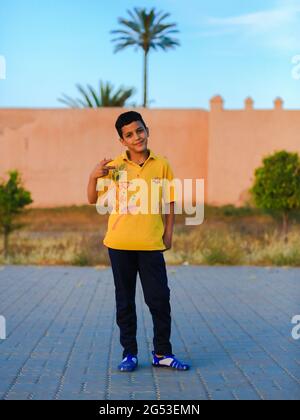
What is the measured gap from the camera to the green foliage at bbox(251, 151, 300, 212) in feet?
59.6

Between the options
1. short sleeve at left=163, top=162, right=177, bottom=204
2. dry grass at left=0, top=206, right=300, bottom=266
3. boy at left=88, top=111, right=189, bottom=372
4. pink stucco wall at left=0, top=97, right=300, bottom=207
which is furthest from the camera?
pink stucco wall at left=0, top=97, right=300, bottom=207

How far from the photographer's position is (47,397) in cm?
537

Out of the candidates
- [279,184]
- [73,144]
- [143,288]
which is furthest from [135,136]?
[73,144]

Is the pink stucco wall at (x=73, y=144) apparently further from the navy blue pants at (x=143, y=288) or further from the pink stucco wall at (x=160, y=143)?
the navy blue pants at (x=143, y=288)

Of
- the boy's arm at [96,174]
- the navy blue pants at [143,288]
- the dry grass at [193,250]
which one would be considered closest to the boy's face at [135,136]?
the boy's arm at [96,174]

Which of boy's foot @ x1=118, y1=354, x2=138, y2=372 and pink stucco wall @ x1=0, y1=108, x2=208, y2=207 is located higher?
pink stucco wall @ x1=0, y1=108, x2=208, y2=207

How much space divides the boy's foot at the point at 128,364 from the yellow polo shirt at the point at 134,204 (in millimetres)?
783

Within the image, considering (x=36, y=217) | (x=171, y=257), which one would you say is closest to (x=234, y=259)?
(x=171, y=257)

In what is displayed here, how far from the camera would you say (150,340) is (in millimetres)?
7434

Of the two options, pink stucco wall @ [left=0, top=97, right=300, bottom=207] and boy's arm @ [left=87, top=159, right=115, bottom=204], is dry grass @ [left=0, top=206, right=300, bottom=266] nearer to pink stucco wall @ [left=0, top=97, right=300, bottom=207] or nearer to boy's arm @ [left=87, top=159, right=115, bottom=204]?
pink stucco wall @ [left=0, top=97, right=300, bottom=207]

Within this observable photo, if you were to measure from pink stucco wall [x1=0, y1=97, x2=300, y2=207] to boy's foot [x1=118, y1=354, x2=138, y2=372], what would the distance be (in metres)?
21.5

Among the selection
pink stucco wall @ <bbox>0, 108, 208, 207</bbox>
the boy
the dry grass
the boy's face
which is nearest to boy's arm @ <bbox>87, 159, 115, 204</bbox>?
the boy

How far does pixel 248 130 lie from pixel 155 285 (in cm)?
2189

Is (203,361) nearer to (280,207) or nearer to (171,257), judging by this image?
(171,257)
